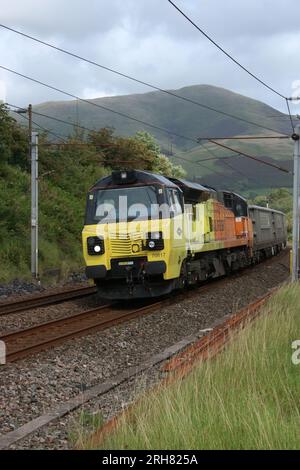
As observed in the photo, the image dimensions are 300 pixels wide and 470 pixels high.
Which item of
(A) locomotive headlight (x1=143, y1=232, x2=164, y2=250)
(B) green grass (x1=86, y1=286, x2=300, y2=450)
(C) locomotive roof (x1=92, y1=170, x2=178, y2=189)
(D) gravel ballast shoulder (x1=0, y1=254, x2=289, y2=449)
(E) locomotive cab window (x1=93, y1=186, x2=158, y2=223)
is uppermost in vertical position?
(C) locomotive roof (x1=92, y1=170, x2=178, y2=189)

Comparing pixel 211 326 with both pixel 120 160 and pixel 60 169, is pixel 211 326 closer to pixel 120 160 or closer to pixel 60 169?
pixel 60 169

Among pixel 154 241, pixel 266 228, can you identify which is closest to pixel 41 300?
pixel 154 241

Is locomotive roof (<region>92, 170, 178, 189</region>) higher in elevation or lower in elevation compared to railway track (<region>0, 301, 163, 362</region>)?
higher

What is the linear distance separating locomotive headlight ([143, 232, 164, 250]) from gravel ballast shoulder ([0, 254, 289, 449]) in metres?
1.50

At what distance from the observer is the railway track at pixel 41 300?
14639 millimetres

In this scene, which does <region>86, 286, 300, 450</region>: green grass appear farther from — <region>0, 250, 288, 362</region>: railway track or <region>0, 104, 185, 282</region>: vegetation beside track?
<region>0, 104, 185, 282</region>: vegetation beside track

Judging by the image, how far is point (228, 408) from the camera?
530cm

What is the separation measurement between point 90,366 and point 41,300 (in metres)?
8.03

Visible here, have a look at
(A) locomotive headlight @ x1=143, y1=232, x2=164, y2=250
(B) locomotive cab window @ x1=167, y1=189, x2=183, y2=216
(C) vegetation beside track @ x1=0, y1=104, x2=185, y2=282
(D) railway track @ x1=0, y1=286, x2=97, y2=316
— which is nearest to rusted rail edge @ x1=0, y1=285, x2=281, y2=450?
(A) locomotive headlight @ x1=143, y1=232, x2=164, y2=250

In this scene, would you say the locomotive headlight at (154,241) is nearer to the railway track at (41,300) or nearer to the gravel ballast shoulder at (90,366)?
the gravel ballast shoulder at (90,366)

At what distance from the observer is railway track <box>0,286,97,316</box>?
14639mm

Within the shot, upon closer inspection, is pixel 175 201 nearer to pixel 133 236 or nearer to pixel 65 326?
pixel 133 236

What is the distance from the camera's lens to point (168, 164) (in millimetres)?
52406

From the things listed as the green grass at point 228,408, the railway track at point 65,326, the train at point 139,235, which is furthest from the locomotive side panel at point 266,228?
the green grass at point 228,408
